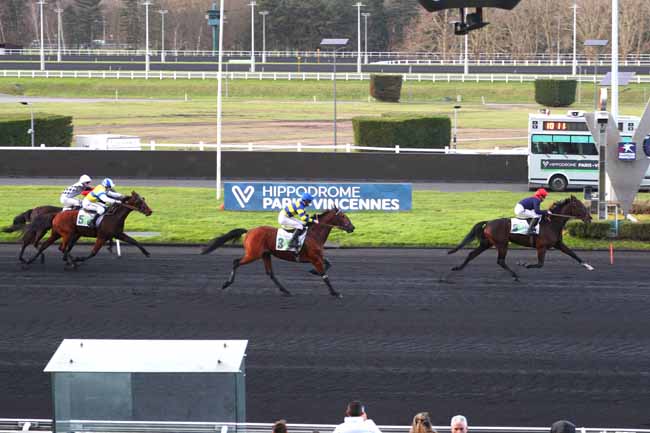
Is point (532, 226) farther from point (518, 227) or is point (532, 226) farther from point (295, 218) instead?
point (295, 218)

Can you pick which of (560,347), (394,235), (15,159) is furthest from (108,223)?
(15,159)

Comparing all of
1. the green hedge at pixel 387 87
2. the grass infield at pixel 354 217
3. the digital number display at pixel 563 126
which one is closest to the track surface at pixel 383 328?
the grass infield at pixel 354 217

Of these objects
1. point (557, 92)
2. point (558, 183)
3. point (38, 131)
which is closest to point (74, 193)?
point (558, 183)

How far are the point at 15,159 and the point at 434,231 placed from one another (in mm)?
16475

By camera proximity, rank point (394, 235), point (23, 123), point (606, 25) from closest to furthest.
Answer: point (394, 235)
point (23, 123)
point (606, 25)

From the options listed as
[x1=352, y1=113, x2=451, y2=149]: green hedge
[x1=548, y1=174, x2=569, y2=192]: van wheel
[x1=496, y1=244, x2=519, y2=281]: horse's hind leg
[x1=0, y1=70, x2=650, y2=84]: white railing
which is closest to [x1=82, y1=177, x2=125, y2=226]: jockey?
[x1=496, y1=244, x2=519, y2=281]: horse's hind leg

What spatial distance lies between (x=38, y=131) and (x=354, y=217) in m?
18.7

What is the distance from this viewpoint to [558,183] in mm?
32250

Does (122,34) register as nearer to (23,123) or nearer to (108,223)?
(23,123)

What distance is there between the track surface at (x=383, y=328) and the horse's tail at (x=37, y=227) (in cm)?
61

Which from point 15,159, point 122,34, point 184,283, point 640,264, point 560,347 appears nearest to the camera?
point 560,347

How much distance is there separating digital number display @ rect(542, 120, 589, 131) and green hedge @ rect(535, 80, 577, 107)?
101 feet

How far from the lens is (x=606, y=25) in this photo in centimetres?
8056

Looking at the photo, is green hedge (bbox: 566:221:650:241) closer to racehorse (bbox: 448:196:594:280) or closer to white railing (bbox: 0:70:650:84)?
racehorse (bbox: 448:196:594:280)
